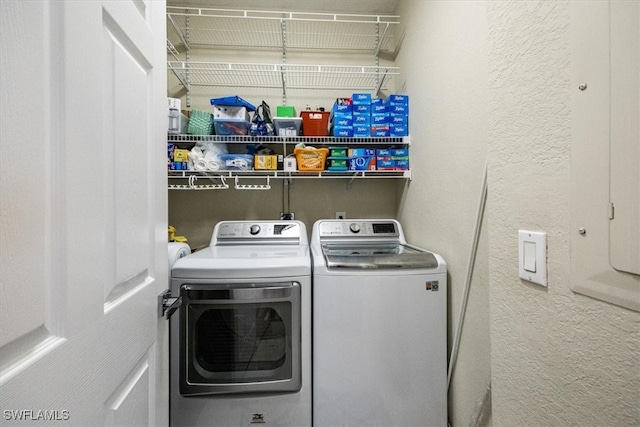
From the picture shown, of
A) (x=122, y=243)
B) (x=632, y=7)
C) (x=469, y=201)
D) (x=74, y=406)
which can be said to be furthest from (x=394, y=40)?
(x=74, y=406)

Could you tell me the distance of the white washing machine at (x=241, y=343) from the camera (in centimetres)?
117

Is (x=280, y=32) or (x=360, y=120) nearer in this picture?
(x=360, y=120)

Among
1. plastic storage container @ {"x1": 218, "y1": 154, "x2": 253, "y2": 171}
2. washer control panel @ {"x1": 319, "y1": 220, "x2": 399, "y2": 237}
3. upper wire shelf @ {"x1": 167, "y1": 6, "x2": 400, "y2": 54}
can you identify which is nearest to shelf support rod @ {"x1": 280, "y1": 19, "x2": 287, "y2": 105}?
upper wire shelf @ {"x1": 167, "y1": 6, "x2": 400, "y2": 54}

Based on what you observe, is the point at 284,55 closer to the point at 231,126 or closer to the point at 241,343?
the point at 231,126

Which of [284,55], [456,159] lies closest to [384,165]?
[456,159]

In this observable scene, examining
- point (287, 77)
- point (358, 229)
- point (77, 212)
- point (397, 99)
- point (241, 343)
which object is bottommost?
point (241, 343)

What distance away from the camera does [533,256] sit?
0.54m

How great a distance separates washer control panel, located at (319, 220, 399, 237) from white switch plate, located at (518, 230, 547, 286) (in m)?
1.19

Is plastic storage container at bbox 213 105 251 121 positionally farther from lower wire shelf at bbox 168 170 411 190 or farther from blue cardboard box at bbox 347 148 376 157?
blue cardboard box at bbox 347 148 376 157

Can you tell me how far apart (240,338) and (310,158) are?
1.12 m

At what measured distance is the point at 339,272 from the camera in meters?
1.21

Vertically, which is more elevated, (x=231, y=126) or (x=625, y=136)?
(x=231, y=126)

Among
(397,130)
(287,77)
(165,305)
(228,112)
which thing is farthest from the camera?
(287,77)

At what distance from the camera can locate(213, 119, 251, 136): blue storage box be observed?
166 centimetres
